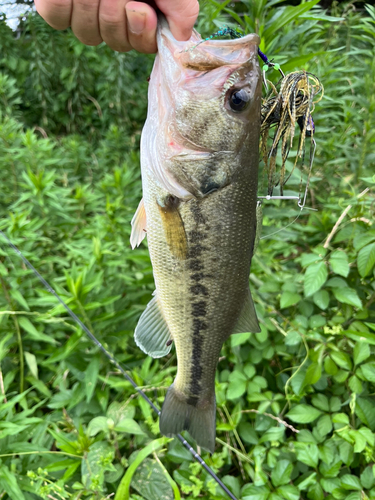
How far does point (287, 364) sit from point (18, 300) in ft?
5.38

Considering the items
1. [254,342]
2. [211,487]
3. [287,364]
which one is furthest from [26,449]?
[287,364]

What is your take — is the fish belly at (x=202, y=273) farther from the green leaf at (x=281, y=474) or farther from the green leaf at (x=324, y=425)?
the green leaf at (x=324, y=425)

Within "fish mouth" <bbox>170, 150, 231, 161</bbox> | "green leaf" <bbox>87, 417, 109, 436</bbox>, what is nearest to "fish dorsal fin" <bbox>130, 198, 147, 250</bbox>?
"fish mouth" <bbox>170, 150, 231, 161</bbox>

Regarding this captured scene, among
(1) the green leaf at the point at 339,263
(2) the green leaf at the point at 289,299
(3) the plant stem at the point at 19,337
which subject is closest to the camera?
(1) the green leaf at the point at 339,263

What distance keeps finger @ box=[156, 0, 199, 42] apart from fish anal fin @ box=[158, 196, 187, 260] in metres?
0.44

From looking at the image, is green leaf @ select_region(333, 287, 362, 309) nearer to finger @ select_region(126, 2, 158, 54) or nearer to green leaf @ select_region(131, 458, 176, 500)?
green leaf @ select_region(131, 458, 176, 500)

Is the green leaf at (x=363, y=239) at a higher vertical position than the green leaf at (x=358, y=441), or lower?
higher

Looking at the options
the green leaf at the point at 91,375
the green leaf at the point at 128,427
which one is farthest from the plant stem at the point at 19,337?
the green leaf at the point at 128,427

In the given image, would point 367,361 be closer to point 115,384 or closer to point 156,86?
point 115,384

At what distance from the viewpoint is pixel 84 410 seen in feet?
5.58

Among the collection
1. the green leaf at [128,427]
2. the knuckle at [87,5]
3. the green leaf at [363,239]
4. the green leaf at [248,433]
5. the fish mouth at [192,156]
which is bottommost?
the green leaf at [248,433]

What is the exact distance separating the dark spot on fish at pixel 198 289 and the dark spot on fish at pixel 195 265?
60 millimetres

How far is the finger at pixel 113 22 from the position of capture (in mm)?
916

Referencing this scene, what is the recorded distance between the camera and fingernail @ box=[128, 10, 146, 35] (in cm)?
86
